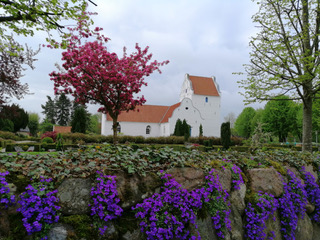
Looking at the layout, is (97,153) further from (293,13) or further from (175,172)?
(293,13)

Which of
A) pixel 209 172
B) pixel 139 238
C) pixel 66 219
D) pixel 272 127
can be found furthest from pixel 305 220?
pixel 272 127

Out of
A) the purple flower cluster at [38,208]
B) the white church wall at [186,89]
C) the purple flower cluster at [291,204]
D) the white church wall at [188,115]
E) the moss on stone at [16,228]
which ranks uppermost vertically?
the white church wall at [186,89]

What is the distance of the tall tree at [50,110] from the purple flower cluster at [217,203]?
50.2 meters

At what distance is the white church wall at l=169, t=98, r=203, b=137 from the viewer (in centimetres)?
3525

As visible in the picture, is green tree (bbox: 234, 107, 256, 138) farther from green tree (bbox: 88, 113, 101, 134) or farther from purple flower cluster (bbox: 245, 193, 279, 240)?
purple flower cluster (bbox: 245, 193, 279, 240)

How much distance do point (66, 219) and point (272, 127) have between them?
41283 mm

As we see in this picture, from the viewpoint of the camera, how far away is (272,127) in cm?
3856

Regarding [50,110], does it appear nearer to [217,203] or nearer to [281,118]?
[281,118]

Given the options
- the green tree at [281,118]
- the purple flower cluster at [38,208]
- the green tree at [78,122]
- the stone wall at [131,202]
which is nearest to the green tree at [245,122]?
the green tree at [281,118]

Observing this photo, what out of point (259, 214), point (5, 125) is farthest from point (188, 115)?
point (259, 214)

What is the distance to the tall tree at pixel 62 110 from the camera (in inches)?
1855

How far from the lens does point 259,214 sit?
10.5 feet

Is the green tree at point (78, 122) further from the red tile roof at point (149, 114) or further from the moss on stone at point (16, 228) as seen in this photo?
the moss on stone at point (16, 228)

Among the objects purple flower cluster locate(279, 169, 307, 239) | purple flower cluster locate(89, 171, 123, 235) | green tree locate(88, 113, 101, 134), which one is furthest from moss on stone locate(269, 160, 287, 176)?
green tree locate(88, 113, 101, 134)
